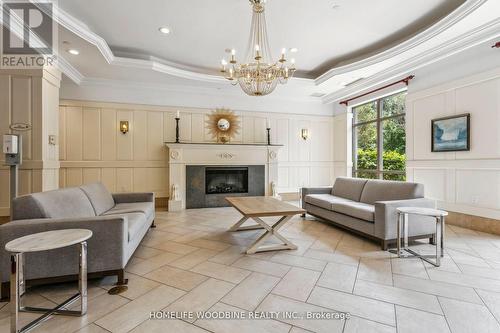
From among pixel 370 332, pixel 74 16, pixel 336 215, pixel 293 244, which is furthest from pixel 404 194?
pixel 74 16

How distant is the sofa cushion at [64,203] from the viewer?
2.31 meters

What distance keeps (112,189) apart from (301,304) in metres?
5.14

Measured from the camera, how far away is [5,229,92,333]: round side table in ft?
5.19

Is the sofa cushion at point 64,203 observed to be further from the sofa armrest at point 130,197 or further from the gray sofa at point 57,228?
the sofa armrest at point 130,197

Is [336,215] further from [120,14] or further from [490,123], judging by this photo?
[120,14]

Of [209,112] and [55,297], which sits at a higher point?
[209,112]

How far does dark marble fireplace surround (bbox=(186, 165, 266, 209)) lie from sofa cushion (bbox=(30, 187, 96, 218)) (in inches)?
113

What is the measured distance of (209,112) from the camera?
631 centimetres

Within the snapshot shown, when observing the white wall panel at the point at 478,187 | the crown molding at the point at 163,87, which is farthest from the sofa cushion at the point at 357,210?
the crown molding at the point at 163,87

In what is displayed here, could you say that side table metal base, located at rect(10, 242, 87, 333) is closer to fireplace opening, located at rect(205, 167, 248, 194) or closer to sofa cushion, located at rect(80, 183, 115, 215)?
sofa cushion, located at rect(80, 183, 115, 215)

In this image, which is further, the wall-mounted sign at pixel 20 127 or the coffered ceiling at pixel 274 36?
the wall-mounted sign at pixel 20 127

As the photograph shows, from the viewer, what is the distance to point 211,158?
19.8 ft

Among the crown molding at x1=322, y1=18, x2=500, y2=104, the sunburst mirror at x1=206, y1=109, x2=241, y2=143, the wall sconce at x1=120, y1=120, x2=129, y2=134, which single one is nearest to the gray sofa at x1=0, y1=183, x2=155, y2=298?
the wall sconce at x1=120, y1=120, x2=129, y2=134

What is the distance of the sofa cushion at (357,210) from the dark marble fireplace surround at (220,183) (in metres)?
2.65
